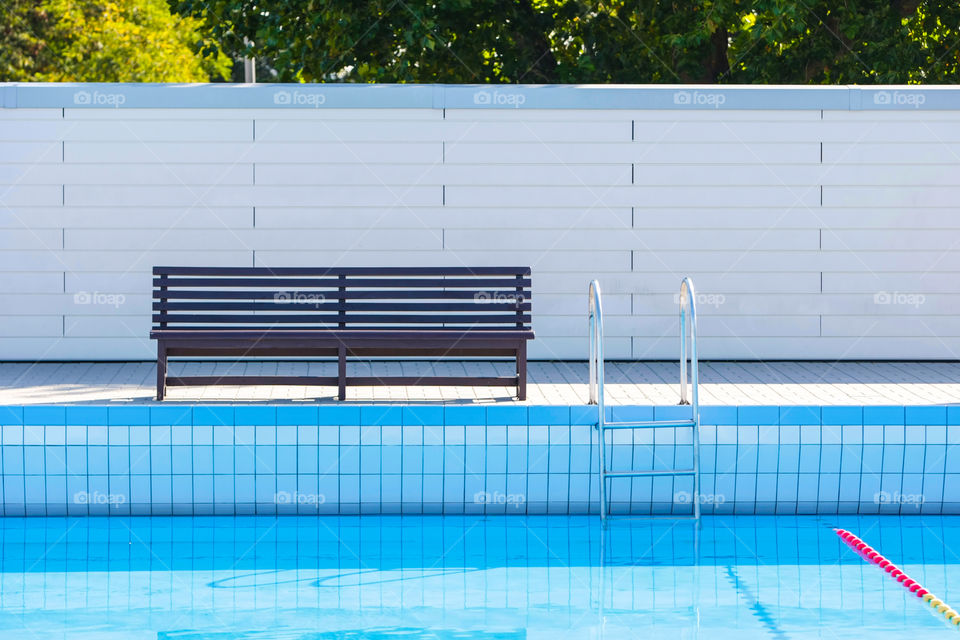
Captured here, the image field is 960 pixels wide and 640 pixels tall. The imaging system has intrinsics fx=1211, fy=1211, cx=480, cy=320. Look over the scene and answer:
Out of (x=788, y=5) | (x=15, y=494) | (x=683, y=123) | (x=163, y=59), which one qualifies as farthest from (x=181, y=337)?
(x=163, y=59)

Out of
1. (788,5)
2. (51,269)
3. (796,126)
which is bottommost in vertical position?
(51,269)

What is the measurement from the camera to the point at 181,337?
6.62 m

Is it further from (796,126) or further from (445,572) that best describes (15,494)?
(796,126)

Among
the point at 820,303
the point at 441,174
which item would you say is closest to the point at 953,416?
the point at 820,303

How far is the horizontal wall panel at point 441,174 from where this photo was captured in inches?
332

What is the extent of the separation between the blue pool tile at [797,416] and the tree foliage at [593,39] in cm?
680

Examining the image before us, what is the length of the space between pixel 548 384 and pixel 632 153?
2.03 m

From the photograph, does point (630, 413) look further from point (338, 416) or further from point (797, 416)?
point (338, 416)

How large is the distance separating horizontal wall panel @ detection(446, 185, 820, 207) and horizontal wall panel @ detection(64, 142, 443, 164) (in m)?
0.41

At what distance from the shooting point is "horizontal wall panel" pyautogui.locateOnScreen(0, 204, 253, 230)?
8.38 m

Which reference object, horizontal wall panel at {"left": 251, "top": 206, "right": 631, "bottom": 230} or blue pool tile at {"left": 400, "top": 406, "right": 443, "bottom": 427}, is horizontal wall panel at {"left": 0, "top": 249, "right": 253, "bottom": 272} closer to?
horizontal wall panel at {"left": 251, "top": 206, "right": 631, "bottom": 230}

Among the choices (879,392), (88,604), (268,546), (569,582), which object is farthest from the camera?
(879,392)

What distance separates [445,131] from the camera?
27.8ft

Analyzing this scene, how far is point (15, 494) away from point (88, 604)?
1493mm
